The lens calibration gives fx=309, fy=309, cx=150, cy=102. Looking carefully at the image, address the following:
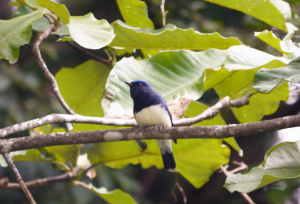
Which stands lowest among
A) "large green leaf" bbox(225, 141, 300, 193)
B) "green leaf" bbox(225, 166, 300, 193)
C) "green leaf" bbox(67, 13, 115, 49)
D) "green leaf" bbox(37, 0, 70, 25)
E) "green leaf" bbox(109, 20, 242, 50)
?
"green leaf" bbox(225, 166, 300, 193)

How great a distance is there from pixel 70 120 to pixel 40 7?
2.27ft

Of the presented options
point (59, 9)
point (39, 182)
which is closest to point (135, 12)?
point (59, 9)

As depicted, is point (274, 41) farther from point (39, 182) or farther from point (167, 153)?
point (39, 182)

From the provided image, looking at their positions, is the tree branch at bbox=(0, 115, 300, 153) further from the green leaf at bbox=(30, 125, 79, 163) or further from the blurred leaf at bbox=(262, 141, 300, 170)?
the green leaf at bbox=(30, 125, 79, 163)

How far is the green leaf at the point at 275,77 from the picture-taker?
1.40 metres

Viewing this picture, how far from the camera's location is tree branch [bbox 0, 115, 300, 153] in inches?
49.7

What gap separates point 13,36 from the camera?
1.64 meters

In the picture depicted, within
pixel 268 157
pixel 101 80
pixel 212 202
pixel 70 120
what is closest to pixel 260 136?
pixel 212 202

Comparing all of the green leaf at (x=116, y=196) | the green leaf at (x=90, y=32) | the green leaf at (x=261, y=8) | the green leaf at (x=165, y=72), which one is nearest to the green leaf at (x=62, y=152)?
the green leaf at (x=116, y=196)

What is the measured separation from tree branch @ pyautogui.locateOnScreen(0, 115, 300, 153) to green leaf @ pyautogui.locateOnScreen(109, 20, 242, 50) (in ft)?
2.46

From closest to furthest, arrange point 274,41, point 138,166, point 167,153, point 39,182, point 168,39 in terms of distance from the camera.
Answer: point 274,41 → point 168,39 → point 39,182 → point 167,153 → point 138,166

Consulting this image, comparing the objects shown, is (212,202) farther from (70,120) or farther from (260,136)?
(70,120)

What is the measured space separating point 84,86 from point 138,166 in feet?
8.85

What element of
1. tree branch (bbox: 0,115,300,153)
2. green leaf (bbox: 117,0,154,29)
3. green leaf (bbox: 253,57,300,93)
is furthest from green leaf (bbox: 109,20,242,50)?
tree branch (bbox: 0,115,300,153)
